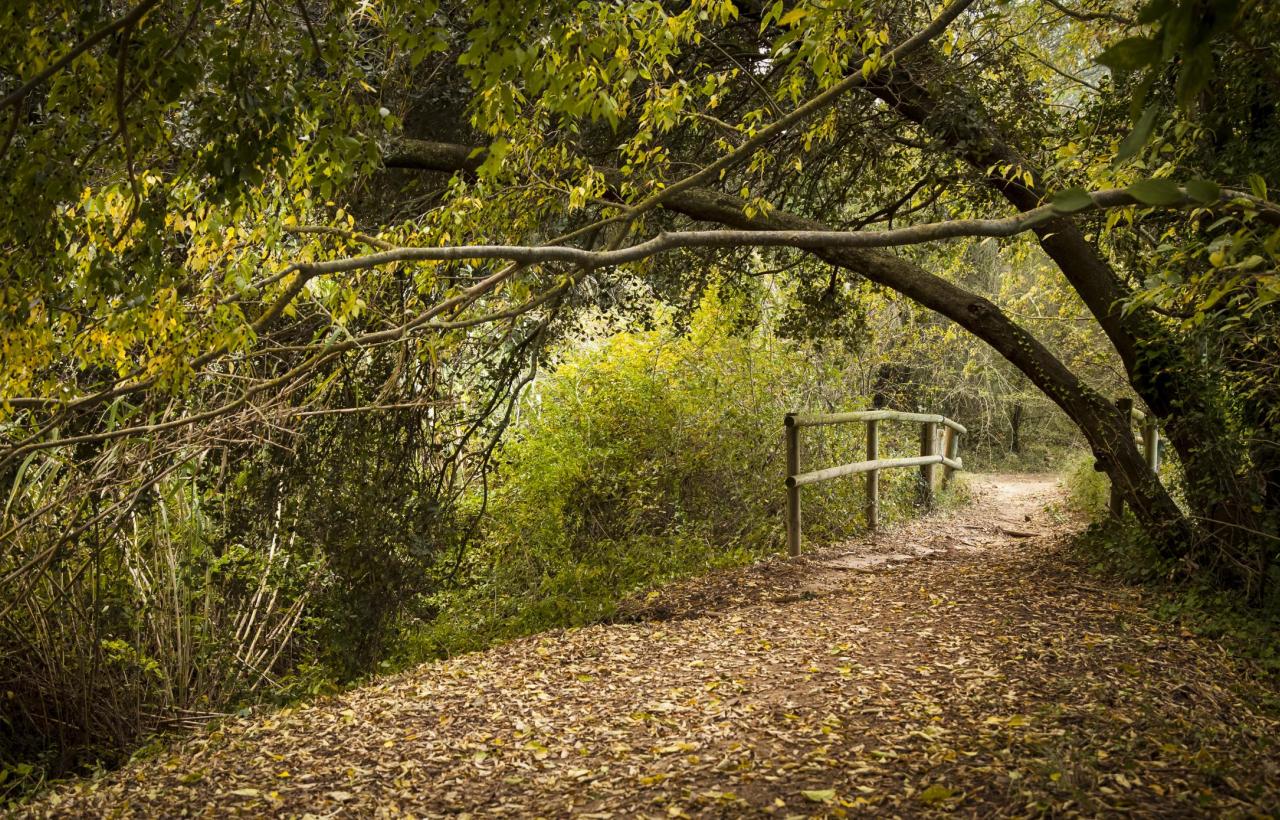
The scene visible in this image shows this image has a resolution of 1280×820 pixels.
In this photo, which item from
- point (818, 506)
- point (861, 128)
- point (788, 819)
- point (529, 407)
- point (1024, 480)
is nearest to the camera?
point (788, 819)

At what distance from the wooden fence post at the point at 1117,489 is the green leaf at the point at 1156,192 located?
5.84 meters

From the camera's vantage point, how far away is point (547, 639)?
5.98 meters

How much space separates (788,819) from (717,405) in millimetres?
6058

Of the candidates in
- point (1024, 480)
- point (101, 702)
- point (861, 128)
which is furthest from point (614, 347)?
point (1024, 480)

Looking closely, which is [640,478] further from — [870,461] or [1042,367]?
[1042,367]

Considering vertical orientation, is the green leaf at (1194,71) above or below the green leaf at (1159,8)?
below

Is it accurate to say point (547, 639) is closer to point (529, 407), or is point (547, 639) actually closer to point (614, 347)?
point (529, 407)

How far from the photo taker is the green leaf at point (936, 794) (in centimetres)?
307

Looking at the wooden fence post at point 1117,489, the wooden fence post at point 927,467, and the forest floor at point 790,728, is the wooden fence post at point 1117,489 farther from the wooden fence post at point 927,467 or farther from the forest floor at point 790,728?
the wooden fence post at point 927,467

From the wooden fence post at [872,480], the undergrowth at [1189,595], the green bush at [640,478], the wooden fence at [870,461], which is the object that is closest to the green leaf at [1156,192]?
the undergrowth at [1189,595]

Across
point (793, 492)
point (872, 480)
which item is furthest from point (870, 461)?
point (793, 492)

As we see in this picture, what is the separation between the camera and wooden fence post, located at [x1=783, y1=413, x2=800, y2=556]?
791cm

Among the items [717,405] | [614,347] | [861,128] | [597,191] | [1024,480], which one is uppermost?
[861,128]

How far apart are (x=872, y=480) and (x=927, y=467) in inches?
92.7
